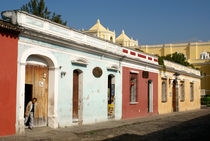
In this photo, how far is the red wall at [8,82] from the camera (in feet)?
34.8

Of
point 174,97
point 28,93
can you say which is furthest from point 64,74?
point 174,97

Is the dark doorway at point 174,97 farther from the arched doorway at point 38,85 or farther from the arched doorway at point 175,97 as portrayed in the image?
the arched doorway at point 38,85

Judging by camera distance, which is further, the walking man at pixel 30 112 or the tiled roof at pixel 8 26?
the walking man at pixel 30 112

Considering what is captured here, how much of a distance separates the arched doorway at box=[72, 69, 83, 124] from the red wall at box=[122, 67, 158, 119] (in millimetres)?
4839

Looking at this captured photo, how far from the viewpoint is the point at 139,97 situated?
70.4ft

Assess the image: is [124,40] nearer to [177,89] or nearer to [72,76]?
[177,89]

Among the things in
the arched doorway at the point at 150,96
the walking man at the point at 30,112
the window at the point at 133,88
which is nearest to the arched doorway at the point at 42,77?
the walking man at the point at 30,112

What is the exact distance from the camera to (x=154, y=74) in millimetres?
24125

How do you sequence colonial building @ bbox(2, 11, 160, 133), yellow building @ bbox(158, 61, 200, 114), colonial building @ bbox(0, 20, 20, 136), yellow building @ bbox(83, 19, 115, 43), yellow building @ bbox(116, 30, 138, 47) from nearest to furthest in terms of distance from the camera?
colonial building @ bbox(0, 20, 20, 136)
colonial building @ bbox(2, 11, 160, 133)
yellow building @ bbox(158, 61, 200, 114)
yellow building @ bbox(83, 19, 115, 43)
yellow building @ bbox(116, 30, 138, 47)

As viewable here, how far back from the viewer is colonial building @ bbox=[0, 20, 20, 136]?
10.6 metres

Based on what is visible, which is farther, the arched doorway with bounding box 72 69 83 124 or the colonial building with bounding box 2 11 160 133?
the arched doorway with bounding box 72 69 83 124

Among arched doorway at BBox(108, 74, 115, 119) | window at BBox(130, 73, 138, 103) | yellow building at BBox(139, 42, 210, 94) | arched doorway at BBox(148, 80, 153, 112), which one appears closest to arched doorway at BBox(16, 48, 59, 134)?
arched doorway at BBox(108, 74, 115, 119)

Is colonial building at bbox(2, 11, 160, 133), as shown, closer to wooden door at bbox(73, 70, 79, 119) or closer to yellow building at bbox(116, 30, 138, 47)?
wooden door at bbox(73, 70, 79, 119)

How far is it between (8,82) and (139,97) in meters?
12.4
